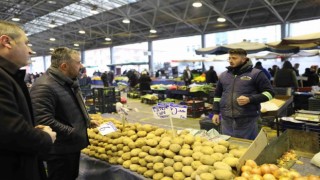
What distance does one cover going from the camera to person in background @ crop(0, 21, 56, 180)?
4.12ft

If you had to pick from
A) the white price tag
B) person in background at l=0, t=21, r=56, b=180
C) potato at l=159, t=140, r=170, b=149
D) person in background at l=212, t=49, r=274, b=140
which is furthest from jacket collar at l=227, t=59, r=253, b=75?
person in background at l=0, t=21, r=56, b=180

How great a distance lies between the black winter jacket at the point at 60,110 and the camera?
198 cm

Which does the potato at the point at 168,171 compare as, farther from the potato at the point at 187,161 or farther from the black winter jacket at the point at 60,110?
the black winter jacket at the point at 60,110

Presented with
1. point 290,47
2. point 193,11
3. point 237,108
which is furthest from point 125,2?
point 237,108

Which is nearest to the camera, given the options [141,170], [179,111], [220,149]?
[220,149]

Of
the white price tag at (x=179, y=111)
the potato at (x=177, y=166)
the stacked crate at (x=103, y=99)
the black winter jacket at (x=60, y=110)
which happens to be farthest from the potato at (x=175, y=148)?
the stacked crate at (x=103, y=99)

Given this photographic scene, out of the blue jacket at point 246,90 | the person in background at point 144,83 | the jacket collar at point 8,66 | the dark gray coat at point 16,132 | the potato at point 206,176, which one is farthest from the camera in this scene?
the person in background at point 144,83

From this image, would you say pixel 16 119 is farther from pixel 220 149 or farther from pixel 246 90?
pixel 246 90

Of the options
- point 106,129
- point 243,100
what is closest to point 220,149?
point 243,100

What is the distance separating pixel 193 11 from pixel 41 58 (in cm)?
3130

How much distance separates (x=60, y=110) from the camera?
210cm

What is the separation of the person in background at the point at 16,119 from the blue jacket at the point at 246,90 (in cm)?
209

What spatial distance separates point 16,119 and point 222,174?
50.6 inches

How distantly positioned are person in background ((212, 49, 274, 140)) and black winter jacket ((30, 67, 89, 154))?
167 cm
